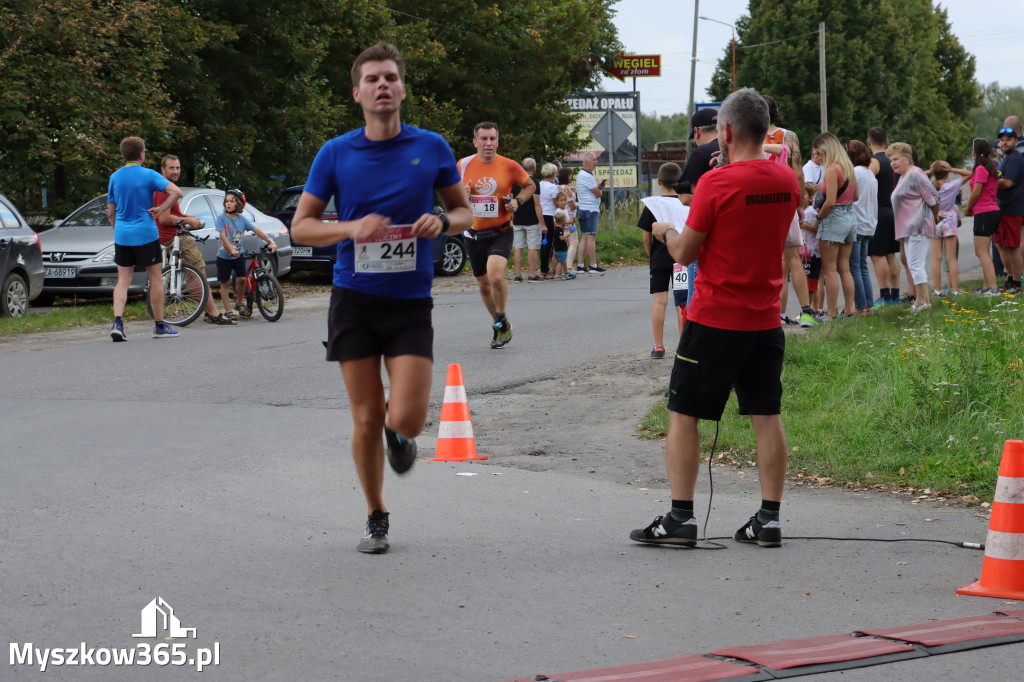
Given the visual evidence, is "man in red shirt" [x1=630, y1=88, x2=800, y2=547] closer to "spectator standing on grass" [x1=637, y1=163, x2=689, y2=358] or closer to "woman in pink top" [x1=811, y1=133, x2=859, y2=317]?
"spectator standing on grass" [x1=637, y1=163, x2=689, y2=358]

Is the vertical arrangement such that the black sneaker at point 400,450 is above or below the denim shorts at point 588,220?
below

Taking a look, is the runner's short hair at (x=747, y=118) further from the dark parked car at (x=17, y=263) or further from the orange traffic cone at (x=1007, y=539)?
the dark parked car at (x=17, y=263)

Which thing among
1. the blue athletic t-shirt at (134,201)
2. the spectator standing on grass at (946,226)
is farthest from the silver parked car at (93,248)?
the spectator standing on grass at (946,226)

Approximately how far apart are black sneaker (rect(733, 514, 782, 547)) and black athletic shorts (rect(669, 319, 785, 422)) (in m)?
0.49

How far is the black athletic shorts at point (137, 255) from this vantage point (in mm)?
13148

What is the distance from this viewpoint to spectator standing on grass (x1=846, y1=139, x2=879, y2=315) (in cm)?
1323

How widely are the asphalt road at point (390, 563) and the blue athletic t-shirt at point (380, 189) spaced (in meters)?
1.18

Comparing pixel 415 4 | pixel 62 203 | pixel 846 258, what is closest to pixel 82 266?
pixel 62 203

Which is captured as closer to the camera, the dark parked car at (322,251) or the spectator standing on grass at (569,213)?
the dark parked car at (322,251)

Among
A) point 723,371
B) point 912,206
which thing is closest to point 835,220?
point 912,206

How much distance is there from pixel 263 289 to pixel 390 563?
425 inches

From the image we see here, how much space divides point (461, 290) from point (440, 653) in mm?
15782

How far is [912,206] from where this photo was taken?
13.9 meters

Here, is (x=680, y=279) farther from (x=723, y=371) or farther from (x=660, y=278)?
(x=723, y=371)
